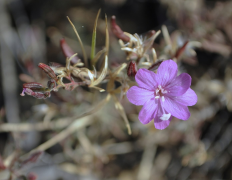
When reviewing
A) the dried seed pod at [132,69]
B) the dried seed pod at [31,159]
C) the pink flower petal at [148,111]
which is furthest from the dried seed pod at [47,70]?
the dried seed pod at [31,159]

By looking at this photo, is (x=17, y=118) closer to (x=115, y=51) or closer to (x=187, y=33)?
(x=115, y=51)

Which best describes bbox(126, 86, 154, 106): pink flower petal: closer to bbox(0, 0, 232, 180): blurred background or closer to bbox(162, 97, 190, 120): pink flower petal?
bbox(162, 97, 190, 120): pink flower petal

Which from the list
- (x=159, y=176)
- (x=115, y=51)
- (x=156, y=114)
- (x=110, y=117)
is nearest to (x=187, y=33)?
(x=115, y=51)

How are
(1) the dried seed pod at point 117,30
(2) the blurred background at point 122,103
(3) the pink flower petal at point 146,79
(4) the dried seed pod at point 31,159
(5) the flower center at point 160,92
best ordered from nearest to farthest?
(3) the pink flower petal at point 146,79 < (5) the flower center at point 160,92 < (1) the dried seed pod at point 117,30 < (4) the dried seed pod at point 31,159 < (2) the blurred background at point 122,103

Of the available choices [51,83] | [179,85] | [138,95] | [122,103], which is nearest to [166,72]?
[179,85]

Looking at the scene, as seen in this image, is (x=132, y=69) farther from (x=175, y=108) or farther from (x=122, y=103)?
(x=122, y=103)

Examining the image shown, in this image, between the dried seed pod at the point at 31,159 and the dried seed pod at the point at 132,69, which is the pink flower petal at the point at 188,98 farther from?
the dried seed pod at the point at 31,159
